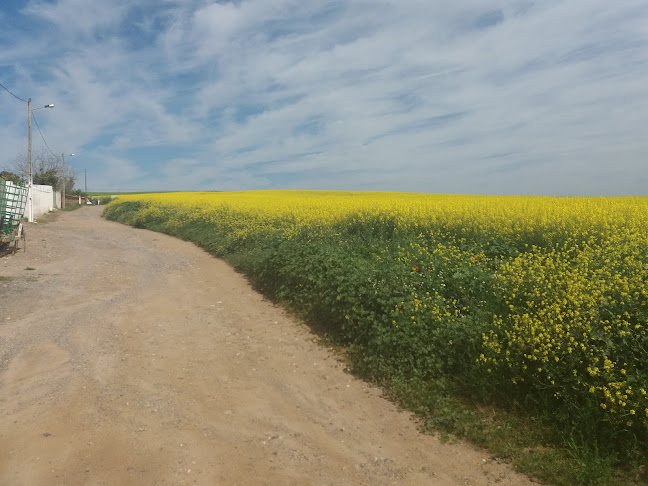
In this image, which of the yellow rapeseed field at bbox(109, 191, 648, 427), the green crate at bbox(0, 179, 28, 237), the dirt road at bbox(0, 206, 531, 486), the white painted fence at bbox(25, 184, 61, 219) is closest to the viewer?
the dirt road at bbox(0, 206, 531, 486)

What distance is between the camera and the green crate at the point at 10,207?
1302cm

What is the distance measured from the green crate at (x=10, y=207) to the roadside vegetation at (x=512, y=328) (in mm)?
9013

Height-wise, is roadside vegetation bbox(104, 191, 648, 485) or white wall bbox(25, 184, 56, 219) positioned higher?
white wall bbox(25, 184, 56, 219)

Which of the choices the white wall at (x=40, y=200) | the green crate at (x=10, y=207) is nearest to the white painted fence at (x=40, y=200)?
the white wall at (x=40, y=200)

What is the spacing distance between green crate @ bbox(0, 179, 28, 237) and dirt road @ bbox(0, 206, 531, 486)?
18.7 feet

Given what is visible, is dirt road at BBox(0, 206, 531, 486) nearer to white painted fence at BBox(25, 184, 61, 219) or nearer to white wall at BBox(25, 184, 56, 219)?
white painted fence at BBox(25, 184, 61, 219)

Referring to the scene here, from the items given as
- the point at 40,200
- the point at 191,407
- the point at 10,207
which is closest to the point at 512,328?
the point at 191,407

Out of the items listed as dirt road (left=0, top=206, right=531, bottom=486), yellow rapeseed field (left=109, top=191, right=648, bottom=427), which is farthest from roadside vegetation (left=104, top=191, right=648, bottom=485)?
dirt road (left=0, top=206, right=531, bottom=486)

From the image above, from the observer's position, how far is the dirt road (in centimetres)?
364

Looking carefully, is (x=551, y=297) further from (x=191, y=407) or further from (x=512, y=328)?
(x=191, y=407)

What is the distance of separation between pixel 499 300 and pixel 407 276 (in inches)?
53.4

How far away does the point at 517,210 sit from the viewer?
1010 centimetres

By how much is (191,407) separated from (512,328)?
334 centimetres

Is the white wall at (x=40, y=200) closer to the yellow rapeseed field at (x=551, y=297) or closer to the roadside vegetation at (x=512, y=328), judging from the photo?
the roadside vegetation at (x=512, y=328)
